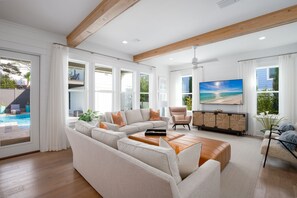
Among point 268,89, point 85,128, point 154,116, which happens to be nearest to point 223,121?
point 268,89

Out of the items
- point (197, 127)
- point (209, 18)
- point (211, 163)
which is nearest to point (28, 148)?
point (211, 163)

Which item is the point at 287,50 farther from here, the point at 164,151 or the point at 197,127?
the point at 164,151

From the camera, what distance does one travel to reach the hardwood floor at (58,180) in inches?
73.0

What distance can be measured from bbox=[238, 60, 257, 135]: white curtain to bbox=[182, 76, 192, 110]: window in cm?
213

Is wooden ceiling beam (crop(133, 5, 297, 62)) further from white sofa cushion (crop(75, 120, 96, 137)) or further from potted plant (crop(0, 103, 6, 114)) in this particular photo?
potted plant (crop(0, 103, 6, 114))

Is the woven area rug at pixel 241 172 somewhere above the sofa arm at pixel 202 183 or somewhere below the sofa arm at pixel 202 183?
below

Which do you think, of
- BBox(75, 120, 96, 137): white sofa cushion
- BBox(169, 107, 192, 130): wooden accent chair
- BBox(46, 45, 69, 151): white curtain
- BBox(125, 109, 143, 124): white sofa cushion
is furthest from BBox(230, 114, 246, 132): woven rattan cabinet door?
BBox(46, 45, 69, 151): white curtain

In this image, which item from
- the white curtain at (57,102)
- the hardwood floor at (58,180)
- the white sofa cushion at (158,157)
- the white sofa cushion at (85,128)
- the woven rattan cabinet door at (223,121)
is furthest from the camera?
the woven rattan cabinet door at (223,121)

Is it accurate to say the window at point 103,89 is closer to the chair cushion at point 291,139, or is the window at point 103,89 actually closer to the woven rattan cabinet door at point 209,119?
the woven rattan cabinet door at point 209,119

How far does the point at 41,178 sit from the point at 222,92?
563 centimetres

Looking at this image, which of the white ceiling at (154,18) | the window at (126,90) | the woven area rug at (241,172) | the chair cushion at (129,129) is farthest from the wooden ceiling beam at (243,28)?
the woven area rug at (241,172)

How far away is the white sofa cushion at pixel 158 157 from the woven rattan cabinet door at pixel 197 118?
4.63m

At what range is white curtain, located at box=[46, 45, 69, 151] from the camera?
131 inches

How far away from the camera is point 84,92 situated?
4.16 meters
